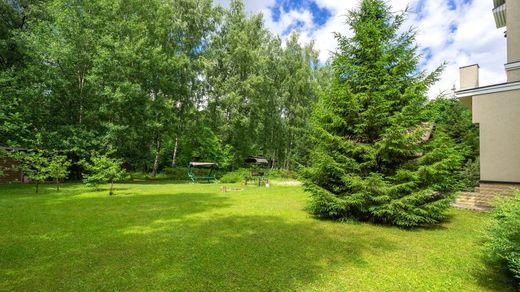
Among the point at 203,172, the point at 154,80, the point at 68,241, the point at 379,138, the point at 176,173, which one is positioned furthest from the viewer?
the point at 203,172

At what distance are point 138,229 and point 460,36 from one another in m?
23.2

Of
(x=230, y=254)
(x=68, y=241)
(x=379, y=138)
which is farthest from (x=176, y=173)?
(x=230, y=254)

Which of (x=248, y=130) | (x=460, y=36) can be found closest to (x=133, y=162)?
(x=248, y=130)

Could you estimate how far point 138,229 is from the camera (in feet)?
23.8

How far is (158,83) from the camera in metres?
27.7

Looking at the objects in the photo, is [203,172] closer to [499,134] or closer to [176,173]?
[176,173]

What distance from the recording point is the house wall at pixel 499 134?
966 cm

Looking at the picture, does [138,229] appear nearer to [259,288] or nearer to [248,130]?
[259,288]

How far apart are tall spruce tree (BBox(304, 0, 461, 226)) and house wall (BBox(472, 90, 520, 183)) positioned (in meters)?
2.82

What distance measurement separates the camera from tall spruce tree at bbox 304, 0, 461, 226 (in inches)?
317

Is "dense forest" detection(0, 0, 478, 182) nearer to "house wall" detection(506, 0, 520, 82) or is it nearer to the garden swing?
the garden swing

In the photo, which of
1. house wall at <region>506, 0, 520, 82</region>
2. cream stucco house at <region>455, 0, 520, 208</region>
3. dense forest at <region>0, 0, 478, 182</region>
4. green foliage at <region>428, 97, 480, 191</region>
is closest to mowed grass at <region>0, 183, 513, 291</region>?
cream stucco house at <region>455, 0, 520, 208</region>

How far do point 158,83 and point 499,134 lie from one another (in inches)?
1065

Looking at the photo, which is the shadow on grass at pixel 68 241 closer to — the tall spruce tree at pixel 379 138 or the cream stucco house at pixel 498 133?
the tall spruce tree at pixel 379 138
